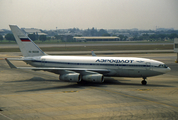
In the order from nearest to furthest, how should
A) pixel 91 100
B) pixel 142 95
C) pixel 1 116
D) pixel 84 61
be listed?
pixel 1 116 < pixel 91 100 < pixel 142 95 < pixel 84 61

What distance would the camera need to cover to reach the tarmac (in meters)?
22.8

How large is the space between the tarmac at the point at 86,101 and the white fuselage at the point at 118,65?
2186mm

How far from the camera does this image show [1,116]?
867 inches

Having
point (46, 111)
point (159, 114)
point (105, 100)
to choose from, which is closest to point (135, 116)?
point (159, 114)

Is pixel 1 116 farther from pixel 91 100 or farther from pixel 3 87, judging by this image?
pixel 3 87

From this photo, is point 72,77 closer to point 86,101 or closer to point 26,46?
point 86,101

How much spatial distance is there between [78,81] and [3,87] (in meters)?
11.6

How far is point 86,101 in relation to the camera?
92.7ft

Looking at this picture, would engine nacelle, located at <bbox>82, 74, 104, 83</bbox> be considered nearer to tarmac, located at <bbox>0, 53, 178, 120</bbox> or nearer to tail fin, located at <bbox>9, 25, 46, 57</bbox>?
tarmac, located at <bbox>0, 53, 178, 120</bbox>

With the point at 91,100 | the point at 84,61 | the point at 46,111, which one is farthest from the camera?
the point at 84,61

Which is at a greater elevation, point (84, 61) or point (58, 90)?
point (84, 61)

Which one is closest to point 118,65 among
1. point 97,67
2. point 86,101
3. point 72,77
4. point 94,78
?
point 97,67

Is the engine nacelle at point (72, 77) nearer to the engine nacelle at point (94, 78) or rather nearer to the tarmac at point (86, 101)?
the tarmac at point (86, 101)

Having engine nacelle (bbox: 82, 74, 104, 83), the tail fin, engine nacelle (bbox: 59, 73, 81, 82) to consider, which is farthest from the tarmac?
the tail fin
